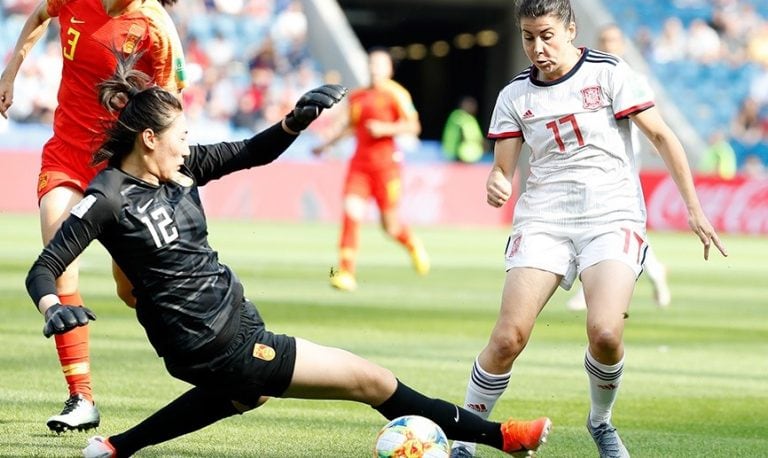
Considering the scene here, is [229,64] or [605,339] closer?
[605,339]

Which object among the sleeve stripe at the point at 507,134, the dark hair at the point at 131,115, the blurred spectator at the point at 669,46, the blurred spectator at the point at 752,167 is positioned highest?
the dark hair at the point at 131,115

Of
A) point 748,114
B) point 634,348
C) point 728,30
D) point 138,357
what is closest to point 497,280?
point 634,348

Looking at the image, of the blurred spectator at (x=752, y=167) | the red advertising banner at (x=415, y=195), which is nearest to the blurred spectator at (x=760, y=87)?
the blurred spectator at (x=752, y=167)

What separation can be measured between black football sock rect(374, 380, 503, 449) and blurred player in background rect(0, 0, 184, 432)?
1842 millimetres

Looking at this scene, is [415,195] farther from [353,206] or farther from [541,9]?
[541,9]

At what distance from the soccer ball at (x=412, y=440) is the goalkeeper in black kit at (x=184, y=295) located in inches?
3.3

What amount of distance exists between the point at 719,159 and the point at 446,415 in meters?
25.8

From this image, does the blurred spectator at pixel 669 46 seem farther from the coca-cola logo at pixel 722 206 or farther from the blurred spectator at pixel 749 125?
the coca-cola logo at pixel 722 206

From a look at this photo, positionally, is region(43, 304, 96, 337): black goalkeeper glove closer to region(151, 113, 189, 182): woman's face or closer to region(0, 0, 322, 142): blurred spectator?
region(151, 113, 189, 182): woman's face

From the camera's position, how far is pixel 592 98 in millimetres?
6379

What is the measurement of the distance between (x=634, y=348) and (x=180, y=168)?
5935 millimetres

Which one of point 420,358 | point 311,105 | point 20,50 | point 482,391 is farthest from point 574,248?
point 420,358

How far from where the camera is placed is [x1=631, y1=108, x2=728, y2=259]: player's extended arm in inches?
244

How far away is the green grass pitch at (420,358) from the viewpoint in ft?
22.7
